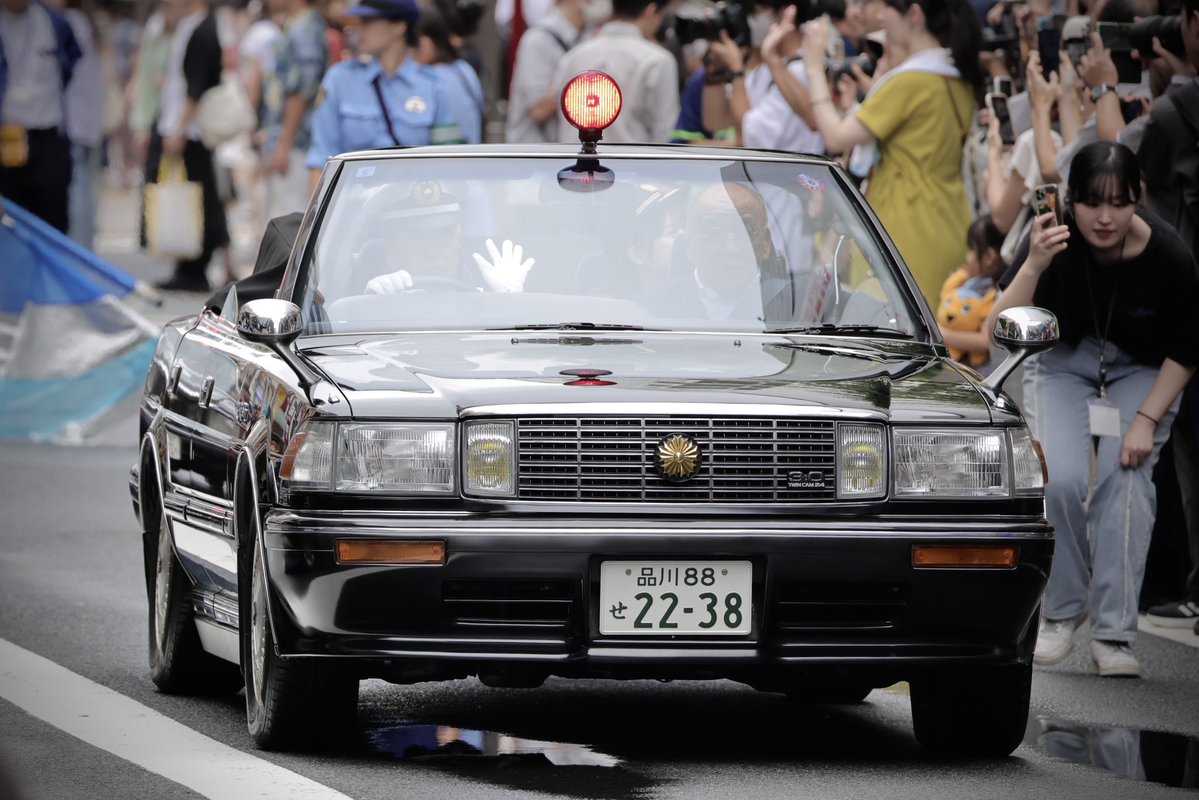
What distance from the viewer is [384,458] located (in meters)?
5.94

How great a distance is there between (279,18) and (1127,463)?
50.5 ft

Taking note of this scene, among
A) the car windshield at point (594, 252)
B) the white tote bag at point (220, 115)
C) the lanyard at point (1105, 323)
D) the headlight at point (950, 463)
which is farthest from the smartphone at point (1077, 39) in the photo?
the white tote bag at point (220, 115)

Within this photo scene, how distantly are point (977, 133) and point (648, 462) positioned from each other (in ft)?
18.7

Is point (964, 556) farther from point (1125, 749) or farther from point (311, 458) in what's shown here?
point (311, 458)

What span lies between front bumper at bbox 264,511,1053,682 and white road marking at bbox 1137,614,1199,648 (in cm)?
331

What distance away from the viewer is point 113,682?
7602 mm

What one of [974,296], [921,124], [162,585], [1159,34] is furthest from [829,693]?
[921,124]

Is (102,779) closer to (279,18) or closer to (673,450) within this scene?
(673,450)

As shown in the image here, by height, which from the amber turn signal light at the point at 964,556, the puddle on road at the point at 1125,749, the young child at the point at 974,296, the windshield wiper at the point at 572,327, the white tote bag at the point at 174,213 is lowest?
the white tote bag at the point at 174,213

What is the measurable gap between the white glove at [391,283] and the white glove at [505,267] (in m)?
0.20

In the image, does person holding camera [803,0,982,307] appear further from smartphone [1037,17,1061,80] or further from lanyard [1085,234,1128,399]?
lanyard [1085,234,1128,399]

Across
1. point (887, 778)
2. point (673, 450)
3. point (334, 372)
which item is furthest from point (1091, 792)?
point (334, 372)

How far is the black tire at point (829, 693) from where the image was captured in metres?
6.38

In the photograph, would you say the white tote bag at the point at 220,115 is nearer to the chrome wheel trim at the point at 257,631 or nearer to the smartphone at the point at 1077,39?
the smartphone at the point at 1077,39
